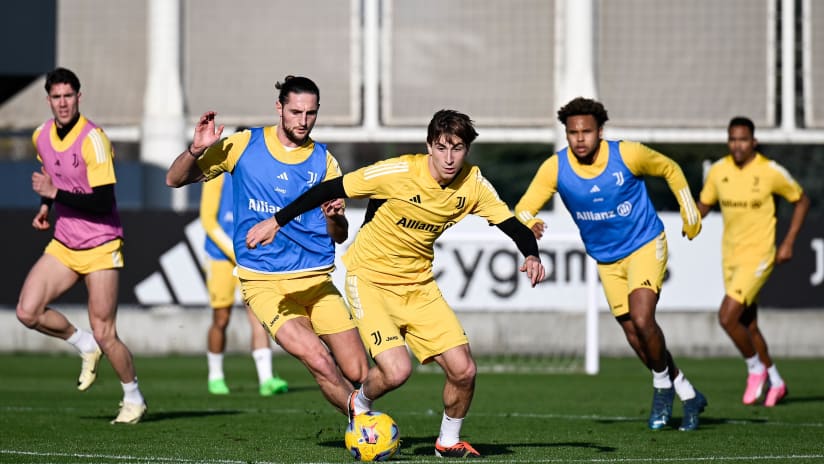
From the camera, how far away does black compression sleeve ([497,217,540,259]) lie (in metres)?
8.67

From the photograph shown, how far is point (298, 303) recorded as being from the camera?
9156 mm

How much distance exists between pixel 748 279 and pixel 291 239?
5.86 metres

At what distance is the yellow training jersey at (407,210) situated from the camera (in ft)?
28.5

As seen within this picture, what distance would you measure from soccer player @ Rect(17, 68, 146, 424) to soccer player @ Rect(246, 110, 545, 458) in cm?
211

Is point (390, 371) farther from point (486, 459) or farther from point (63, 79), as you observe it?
point (63, 79)

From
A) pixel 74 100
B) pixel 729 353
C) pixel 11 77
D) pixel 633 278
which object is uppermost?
pixel 11 77

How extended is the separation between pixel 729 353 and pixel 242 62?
10278mm

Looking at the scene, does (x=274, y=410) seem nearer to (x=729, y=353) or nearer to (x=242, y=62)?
(x=729, y=353)

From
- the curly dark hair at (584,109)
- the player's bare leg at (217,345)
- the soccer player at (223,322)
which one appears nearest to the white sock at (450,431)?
the curly dark hair at (584,109)

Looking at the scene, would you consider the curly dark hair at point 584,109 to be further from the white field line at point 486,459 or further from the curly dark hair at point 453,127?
the white field line at point 486,459

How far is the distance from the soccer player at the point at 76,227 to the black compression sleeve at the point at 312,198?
2500 millimetres

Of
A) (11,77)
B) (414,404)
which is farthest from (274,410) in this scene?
(11,77)

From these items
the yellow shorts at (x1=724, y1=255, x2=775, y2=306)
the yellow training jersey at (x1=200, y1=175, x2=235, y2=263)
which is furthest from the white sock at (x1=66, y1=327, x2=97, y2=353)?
the yellow shorts at (x1=724, y1=255, x2=775, y2=306)

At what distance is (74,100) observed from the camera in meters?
10.5
